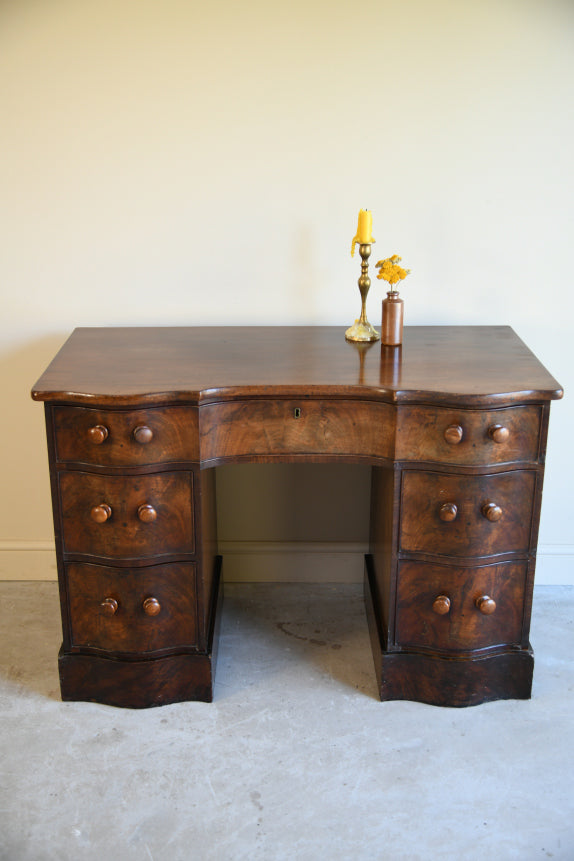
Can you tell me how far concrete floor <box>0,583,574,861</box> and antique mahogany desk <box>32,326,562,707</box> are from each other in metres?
0.10

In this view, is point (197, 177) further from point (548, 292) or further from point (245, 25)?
point (548, 292)

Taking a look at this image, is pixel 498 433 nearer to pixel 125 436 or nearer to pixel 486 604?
pixel 486 604

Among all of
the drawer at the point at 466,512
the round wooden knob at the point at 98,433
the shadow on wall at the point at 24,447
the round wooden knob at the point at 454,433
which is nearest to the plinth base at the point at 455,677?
the drawer at the point at 466,512

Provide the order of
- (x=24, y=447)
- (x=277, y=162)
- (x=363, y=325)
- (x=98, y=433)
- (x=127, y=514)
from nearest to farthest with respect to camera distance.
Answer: (x=98, y=433) → (x=127, y=514) → (x=363, y=325) → (x=277, y=162) → (x=24, y=447)

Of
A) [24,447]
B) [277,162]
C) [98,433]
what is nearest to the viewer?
[98,433]

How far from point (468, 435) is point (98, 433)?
2.91ft

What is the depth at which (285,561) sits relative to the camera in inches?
118

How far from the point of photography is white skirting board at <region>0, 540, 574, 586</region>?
2.99 m

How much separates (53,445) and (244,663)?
0.86 metres

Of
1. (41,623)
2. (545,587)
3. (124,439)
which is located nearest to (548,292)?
(545,587)

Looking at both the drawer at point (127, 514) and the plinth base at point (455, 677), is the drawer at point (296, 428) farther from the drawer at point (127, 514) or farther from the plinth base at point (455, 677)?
the plinth base at point (455, 677)

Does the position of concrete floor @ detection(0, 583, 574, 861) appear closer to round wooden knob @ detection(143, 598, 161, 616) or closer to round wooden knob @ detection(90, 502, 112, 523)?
round wooden knob @ detection(143, 598, 161, 616)

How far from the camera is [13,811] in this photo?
2031 millimetres

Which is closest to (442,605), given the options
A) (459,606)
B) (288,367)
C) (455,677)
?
(459,606)
